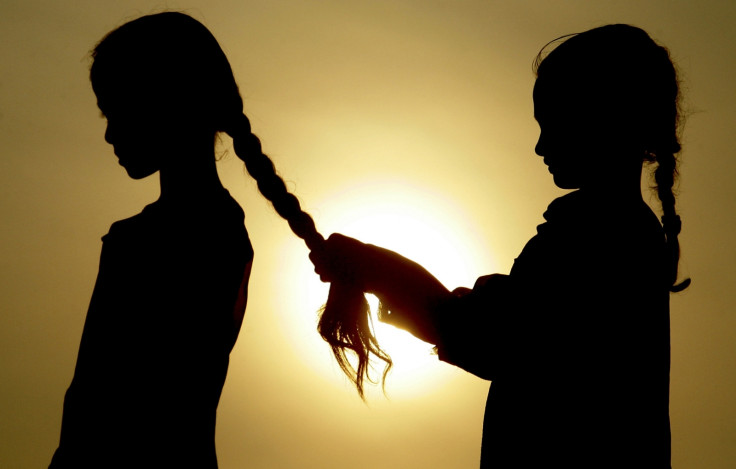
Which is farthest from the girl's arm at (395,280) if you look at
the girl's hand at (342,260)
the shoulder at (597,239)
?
the shoulder at (597,239)

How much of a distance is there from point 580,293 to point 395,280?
23cm

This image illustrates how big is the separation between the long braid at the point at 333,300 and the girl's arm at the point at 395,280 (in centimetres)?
2

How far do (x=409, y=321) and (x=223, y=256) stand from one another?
264 millimetres

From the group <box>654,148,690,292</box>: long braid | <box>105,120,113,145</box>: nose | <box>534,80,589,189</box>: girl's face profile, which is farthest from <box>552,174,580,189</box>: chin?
<box>105,120,113,145</box>: nose

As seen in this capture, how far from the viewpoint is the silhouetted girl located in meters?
0.98

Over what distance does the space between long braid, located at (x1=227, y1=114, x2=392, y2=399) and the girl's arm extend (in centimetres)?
2

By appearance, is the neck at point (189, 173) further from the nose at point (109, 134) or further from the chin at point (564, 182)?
the chin at point (564, 182)

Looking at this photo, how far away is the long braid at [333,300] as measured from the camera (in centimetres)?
100

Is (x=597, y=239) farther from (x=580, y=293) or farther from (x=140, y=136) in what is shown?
(x=140, y=136)

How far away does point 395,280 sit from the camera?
3.34 feet

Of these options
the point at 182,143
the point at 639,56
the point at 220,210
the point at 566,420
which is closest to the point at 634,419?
the point at 566,420

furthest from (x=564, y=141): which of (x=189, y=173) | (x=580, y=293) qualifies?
(x=189, y=173)

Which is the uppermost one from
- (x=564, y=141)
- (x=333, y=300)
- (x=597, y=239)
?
(x=564, y=141)

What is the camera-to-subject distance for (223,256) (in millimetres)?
1060
